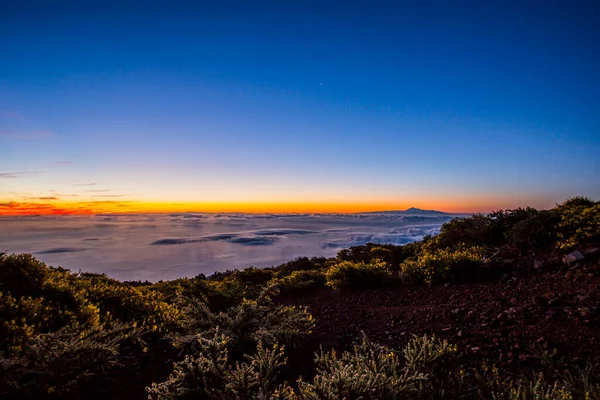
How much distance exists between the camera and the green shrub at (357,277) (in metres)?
8.38

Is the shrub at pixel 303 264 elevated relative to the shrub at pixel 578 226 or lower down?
lower down

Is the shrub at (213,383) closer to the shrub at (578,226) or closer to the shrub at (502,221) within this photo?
the shrub at (578,226)

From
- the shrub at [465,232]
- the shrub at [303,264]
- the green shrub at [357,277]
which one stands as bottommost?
the shrub at [303,264]

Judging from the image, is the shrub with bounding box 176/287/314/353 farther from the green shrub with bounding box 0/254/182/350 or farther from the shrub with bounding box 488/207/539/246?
the shrub with bounding box 488/207/539/246

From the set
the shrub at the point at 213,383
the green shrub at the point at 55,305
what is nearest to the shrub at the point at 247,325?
the green shrub at the point at 55,305

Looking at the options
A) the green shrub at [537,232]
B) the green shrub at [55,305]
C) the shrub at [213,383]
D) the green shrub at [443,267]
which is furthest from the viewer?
the green shrub at [537,232]

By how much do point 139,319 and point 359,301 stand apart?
4.39m

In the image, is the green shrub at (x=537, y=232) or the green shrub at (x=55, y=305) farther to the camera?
the green shrub at (x=537, y=232)

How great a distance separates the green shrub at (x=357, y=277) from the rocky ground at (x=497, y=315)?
1.20 ft

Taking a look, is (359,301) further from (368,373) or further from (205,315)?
(368,373)

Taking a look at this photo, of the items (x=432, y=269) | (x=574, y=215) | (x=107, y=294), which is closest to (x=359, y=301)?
(x=432, y=269)

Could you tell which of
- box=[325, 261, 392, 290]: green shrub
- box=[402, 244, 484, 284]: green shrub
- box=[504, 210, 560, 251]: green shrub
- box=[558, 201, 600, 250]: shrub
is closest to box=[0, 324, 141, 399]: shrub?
box=[325, 261, 392, 290]: green shrub

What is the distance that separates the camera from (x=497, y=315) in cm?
500

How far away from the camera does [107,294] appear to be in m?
5.54
